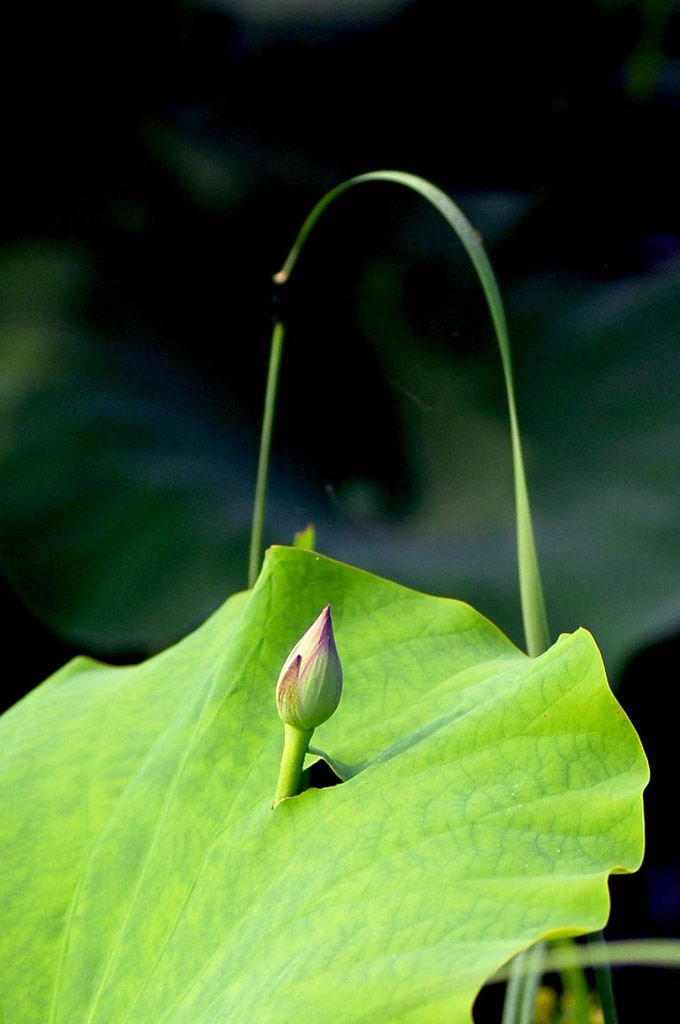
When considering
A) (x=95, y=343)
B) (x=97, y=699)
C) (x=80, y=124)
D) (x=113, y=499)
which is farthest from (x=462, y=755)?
(x=80, y=124)

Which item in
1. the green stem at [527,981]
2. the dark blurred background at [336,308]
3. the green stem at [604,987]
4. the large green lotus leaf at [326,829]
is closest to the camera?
the large green lotus leaf at [326,829]

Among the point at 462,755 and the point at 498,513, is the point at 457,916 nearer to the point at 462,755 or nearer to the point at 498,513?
the point at 462,755

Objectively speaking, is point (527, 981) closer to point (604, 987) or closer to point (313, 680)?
point (604, 987)

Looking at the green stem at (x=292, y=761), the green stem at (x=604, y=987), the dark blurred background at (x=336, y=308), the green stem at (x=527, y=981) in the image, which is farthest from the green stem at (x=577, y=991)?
the green stem at (x=292, y=761)

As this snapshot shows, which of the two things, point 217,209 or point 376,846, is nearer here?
point 376,846

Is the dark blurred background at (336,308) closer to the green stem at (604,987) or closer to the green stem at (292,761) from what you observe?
the green stem at (604,987)

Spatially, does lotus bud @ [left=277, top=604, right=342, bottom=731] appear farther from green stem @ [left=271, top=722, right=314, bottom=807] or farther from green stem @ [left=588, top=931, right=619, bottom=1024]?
green stem @ [left=588, top=931, right=619, bottom=1024]
